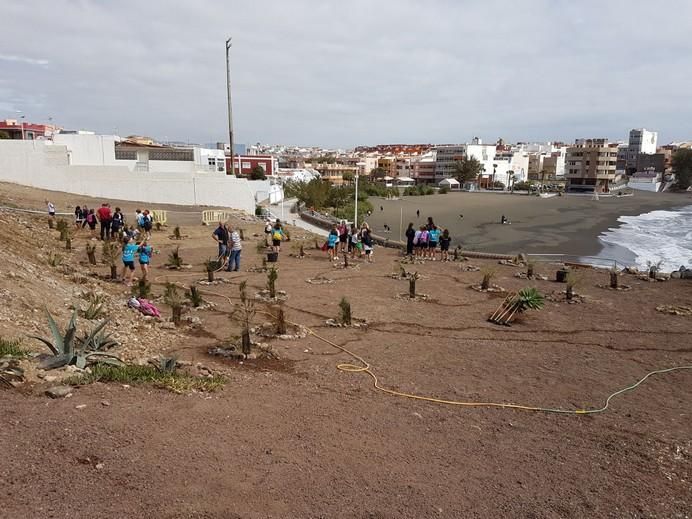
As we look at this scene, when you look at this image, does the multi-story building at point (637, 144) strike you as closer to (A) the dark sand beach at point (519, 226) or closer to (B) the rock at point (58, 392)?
(A) the dark sand beach at point (519, 226)

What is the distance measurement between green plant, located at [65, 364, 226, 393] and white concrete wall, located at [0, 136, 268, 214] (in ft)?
91.9

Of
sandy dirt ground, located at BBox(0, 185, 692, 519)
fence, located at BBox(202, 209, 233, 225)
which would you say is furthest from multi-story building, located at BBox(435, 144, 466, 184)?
sandy dirt ground, located at BBox(0, 185, 692, 519)

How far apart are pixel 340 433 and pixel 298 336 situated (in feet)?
11.7

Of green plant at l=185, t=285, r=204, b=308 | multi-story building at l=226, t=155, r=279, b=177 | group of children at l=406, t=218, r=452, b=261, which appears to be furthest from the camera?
multi-story building at l=226, t=155, r=279, b=177

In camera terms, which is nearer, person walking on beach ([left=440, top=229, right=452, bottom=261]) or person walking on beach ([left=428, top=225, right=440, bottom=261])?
person walking on beach ([left=440, top=229, right=452, bottom=261])

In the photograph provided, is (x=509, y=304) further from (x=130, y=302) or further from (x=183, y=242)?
(x=183, y=242)

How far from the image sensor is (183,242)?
64.5ft

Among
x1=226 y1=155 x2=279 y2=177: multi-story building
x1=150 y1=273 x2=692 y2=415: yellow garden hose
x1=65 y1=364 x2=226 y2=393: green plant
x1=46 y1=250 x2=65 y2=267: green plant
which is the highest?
x1=226 y1=155 x2=279 y2=177: multi-story building

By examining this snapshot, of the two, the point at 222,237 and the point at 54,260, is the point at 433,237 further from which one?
the point at 54,260

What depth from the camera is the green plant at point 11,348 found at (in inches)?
210

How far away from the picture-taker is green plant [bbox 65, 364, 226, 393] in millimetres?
5348

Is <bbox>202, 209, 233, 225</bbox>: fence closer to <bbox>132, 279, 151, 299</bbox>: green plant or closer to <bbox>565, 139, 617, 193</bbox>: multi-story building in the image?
<bbox>132, 279, 151, 299</bbox>: green plant

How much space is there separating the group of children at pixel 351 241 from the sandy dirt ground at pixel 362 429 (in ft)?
23.2

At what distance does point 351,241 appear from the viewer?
17766 mm
